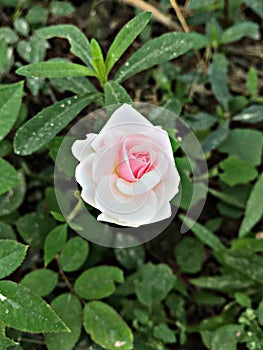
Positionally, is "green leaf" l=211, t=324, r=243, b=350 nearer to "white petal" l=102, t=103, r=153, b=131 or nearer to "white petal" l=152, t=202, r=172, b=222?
"white petal" l=152, t=202, r=172, b=222

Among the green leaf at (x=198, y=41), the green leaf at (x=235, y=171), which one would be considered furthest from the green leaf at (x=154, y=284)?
the green leaf at (x=198, y=41)

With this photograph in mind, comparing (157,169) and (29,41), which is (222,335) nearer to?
(157,169)

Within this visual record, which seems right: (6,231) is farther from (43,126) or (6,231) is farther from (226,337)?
(226,337)

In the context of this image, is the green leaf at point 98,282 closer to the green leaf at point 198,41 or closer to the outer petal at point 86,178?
the outer petal at point 86,178

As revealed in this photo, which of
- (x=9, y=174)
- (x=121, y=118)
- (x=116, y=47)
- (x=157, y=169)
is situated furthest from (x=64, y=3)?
(x=157, y=169)

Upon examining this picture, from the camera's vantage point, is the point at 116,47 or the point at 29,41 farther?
the point at 29,41

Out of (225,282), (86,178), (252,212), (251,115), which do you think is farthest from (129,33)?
(225,282)
